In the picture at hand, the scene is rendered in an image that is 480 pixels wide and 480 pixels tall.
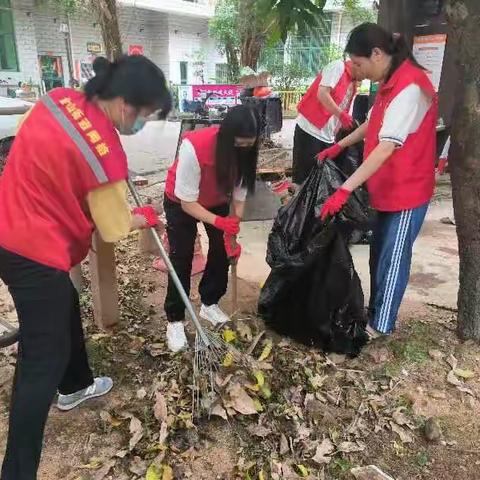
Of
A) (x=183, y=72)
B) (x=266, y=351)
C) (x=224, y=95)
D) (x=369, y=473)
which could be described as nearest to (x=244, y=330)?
(x=266, y=351)

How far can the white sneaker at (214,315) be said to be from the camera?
2818 millimetres

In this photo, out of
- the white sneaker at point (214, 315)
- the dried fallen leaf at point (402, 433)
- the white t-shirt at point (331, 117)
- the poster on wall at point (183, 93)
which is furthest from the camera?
the poster on wall at point (183, 93)

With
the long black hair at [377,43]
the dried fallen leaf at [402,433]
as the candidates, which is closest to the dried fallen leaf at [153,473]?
the dried fallen leaf at [402,433]

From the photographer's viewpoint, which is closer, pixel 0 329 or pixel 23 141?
pixel 23 141

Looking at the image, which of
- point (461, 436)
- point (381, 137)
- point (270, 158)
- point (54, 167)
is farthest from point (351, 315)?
point (270, 158)

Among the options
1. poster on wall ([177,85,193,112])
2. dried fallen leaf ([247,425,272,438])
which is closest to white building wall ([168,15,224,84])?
poster on wall ([177,85,193,112])

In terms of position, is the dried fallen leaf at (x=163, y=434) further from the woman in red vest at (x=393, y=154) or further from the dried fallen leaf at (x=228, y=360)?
the woman in red vest at (x=393, y=154)

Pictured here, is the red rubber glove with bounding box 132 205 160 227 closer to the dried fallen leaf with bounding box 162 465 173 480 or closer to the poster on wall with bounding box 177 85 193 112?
the dried fallen leaf with bounding box 162 465 173 480

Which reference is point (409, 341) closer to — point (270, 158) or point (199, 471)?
point (199, 471)

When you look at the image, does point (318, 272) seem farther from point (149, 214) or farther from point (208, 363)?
point (149, 214)

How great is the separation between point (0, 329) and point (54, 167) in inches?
54.6

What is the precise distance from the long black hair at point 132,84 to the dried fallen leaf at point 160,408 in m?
1.32

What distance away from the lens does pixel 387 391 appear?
Answer: 7.57ft

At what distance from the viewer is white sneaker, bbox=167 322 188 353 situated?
2553 mm
